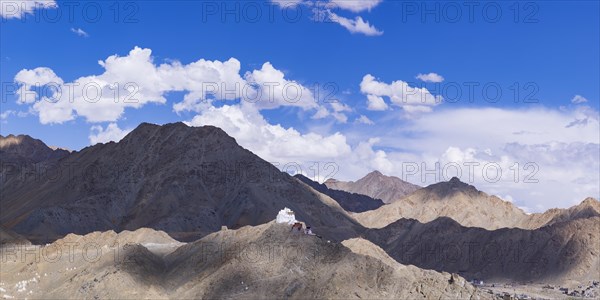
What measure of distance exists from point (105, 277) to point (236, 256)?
47.3 feet

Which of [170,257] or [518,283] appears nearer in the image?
[170,257]

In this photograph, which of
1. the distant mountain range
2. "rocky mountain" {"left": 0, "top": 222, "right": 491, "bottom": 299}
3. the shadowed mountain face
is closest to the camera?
"rocky mountain" {"left": 0, "top": 222, "right": 491, "bottom": 299}

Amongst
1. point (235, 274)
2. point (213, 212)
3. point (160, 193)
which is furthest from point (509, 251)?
point (235, 274)

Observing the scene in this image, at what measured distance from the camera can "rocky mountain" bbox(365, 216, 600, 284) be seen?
15588 cm

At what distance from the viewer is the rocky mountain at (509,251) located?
15588 cm

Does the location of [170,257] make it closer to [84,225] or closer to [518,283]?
[84,225]

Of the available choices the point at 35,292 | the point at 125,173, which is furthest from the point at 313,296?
the point at 125,173

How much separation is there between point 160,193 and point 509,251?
9034 cm

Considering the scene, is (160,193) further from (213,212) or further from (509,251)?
(509,251)

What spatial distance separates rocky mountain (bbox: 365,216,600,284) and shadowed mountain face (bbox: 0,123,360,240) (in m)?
21.0

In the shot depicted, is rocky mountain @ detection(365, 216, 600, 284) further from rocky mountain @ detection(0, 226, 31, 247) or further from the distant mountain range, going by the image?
rocky mountain @ detection(0, 226, 31, 247)

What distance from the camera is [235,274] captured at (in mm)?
70250

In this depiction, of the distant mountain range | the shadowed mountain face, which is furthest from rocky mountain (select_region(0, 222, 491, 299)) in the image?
the shadowed mountain face

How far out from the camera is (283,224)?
252 feet
